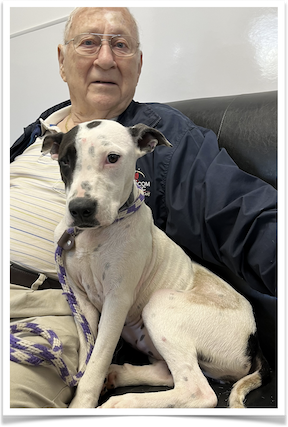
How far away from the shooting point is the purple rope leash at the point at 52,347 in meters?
0.84

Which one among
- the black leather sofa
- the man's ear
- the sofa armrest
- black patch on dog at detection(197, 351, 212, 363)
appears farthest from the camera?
the man's ear

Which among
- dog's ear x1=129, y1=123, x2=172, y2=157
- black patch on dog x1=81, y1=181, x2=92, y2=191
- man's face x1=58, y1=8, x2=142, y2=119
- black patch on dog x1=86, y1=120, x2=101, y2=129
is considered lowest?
black patch on dog x1=81, y1=181, x2=92, y2=191

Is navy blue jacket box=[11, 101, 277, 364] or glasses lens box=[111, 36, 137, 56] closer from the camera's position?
navy blue jacket box=[11, 101, 277, 364]

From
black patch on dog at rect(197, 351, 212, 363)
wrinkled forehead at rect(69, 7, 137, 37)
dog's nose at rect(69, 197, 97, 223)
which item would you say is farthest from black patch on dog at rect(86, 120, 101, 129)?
black patch on dog at rect(197, 351, 212, 363)

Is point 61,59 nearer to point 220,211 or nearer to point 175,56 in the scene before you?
point 175,56

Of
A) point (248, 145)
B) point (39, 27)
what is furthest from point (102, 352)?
point (39, 27)

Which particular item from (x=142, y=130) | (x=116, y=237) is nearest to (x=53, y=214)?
(x=116, y=237)

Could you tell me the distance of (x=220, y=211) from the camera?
1.05 m

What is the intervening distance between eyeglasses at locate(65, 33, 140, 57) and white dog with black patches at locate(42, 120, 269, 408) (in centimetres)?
45

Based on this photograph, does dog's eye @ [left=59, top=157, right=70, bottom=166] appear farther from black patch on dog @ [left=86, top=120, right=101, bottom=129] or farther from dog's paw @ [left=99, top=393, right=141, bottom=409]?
dog's paw @ [left=99, top=393, right=141, bottom=409]

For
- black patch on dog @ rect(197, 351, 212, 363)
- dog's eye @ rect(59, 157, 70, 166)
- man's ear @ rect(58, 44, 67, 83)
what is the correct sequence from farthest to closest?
man's ear @ rect(58, 44, 67, 83), black patch on dog @ rect(197, 351, 212, 363), dog's eye @ rect(59, 157, 70, 166)

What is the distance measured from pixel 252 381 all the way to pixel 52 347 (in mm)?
596

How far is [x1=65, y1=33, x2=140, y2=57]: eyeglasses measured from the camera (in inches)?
46.3

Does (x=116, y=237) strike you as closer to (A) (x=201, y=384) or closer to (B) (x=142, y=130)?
(B) (x=142, y=130)
